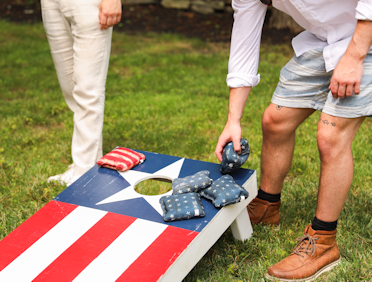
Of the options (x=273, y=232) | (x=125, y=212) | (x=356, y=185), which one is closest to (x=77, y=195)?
(x=125, y=212)

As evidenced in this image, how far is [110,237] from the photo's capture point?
1602mm

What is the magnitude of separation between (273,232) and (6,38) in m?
5.89

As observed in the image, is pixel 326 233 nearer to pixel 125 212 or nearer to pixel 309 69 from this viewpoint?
pixel 309 69

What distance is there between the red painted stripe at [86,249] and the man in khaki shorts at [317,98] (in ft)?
2.11

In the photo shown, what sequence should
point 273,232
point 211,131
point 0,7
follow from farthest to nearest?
point 0,7, point 211,131, point 273,232

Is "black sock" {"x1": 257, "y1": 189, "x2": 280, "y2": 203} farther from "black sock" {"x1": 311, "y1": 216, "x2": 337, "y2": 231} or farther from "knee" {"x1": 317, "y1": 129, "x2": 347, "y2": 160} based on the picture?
"knee" {"x1": 317, "y1": 129, "x2": 347, "y2": 160}

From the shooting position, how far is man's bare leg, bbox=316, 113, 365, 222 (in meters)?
1.68

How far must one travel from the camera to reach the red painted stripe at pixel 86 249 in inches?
56.5

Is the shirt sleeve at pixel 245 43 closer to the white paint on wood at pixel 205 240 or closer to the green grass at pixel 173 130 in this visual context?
the white paint on wood at pixel 205 240

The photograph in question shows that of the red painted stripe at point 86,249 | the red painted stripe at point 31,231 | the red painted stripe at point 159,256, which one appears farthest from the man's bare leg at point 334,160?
the red painted stripe at point 31,231

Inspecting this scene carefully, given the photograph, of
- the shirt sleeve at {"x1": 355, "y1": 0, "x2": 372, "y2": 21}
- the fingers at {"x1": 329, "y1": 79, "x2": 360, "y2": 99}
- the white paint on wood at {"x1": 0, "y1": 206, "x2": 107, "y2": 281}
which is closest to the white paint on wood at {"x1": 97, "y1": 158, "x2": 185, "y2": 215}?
the white paint on wood at {"x1": 0, "y1": 206, "x2": 107, "y2": 281}

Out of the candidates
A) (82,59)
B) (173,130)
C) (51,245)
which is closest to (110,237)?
(51,245)

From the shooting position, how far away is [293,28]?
6.36m

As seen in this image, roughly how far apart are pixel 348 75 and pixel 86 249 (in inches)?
48.9
